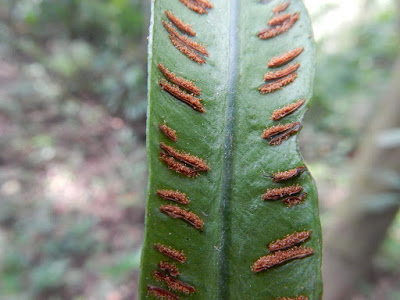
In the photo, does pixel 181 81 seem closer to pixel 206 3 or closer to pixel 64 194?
pixel 206 3

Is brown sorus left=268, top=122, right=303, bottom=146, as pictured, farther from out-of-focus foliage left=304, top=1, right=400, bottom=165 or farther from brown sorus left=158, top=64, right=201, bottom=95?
out-of-focus foliage left=304, top=1, right=400, bottom=165

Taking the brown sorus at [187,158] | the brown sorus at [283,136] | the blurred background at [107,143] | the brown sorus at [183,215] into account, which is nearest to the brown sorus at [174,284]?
the brown sorus at [183,215]

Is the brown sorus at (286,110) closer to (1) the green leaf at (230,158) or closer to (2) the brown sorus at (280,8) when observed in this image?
(1) the green leaf at (230,158)

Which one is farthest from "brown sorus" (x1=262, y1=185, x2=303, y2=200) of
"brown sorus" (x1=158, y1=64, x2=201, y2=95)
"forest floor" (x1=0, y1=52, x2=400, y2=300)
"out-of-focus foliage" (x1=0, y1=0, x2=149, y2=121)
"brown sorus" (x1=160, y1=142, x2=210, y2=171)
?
"out-of-focus foliage" (x1=0, y1=0, x2=149, y2=121)

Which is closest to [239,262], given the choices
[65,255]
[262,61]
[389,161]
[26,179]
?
[262,61]

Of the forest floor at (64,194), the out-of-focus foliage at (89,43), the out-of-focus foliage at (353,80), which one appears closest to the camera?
the forest floor at (64,194)

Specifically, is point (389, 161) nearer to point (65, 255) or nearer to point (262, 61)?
point (262, 61)
